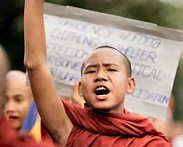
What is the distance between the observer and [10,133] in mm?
3393

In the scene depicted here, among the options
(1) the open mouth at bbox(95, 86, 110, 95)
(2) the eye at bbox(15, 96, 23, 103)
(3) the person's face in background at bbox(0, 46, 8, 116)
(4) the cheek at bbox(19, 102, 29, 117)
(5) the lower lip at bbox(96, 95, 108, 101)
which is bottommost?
(4) the cheek at bbox(19, 102, 29, 117)

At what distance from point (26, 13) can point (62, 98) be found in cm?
58

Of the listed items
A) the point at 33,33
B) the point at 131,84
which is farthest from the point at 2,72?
the point at 131,84

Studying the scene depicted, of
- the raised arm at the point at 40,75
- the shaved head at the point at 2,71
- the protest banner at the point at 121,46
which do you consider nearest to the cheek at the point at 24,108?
the protest banner at the point at 121,46

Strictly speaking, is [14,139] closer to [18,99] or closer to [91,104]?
[91,104]

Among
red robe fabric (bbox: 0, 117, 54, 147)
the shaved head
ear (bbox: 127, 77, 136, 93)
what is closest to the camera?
red robe fabric (bbox: 0, 117, 54, 147)

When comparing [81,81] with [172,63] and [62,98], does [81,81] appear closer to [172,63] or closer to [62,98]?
[62,98]

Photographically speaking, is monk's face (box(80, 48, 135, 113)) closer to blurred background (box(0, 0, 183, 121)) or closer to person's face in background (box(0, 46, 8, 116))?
person's face in background (box(0, 46, 8, 116))

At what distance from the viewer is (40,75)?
4320 millimetres

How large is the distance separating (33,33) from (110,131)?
0.57 meters

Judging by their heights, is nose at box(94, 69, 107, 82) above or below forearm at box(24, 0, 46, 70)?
below

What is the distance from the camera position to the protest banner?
4734mm

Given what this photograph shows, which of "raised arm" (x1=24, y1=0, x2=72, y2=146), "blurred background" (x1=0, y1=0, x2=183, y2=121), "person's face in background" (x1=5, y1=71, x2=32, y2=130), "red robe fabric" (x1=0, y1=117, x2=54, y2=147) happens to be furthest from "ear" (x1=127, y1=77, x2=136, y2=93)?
"blurred background" (x1=0, y1=0, x2=183, y2=121)

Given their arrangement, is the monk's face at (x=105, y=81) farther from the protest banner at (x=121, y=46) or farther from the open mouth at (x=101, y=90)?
the protest banner at (x=121, y=46)
